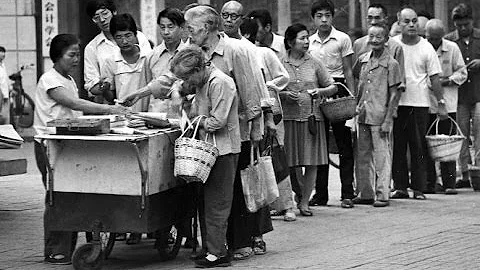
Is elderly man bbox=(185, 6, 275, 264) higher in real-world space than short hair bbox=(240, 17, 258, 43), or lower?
lower

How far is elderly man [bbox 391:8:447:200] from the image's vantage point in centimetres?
1424

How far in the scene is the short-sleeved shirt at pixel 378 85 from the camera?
13.5 meters

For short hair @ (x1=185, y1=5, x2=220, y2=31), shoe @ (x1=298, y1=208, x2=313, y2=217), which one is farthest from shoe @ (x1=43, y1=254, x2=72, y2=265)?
shoe @ (x1=298, y1=208, x2=313, y2=217)

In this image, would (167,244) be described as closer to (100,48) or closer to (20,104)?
(100,48)

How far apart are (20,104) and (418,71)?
11.8 meters

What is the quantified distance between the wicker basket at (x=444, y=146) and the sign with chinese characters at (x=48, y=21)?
11312 millimetres

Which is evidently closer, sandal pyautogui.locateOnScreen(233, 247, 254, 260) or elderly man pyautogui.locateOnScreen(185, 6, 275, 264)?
elderly man pyautogui.locateOnScreen(185, 6, 275, 264)

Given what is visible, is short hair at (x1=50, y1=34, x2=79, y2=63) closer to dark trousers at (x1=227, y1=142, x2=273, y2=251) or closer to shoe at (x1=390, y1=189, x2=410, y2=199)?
dark trousers at (x1=227, y1=142, x2=273, y2=251)

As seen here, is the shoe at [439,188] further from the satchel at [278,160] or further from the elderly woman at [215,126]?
the elderly woman at [215,126]

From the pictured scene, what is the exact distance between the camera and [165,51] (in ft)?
35.4

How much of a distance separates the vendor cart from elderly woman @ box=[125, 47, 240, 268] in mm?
345

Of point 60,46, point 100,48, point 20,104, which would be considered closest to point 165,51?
point 60,46

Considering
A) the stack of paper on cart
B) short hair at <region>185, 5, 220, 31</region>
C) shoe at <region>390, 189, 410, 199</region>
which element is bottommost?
shoe at <region>390, 189, 410, 199</region>

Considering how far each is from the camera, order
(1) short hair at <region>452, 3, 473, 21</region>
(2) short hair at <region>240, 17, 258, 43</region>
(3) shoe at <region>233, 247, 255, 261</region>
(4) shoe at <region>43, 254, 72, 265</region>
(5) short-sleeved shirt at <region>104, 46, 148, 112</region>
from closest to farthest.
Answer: (4) shoe at <region>43, 254, 72, 265</region>, (3) shoe at <region>233, 247, 255, 261</region>, (5) short-sleeved shirt at <region>104, 46, 148, 112</region>, (2) short hair at <region>240, 17, 258, 43</region>, (1) short hair at <region>452, 3, 473, 21</region>
